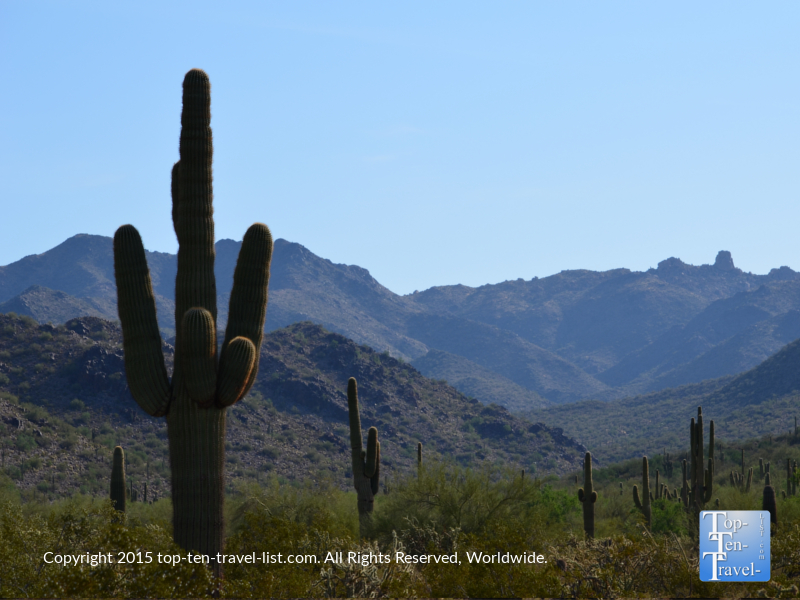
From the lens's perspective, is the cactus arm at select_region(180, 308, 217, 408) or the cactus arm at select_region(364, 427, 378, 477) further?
the cactus arm at select_region(364, 427, 378, 477)

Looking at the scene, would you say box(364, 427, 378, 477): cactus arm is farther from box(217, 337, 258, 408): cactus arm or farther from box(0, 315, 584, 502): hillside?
box(0, 315, 584, 502): hillside

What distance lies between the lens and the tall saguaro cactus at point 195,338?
464 inches

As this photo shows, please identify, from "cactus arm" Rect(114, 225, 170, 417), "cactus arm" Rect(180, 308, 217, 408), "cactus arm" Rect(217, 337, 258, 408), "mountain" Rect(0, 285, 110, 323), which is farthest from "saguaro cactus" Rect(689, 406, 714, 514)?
"mountain" Rect(0, 285, 110, 323)

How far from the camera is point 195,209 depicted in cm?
1246

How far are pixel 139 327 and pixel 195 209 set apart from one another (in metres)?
1.93

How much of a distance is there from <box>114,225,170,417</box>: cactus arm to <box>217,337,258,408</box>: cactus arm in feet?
2.68

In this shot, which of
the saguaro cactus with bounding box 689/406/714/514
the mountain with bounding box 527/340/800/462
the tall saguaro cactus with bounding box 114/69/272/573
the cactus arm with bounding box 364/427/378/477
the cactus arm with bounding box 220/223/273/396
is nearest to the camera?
the tall saguaro cactus with bounding box 114/69/272/573

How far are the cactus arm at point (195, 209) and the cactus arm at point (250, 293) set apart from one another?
0.40 meters

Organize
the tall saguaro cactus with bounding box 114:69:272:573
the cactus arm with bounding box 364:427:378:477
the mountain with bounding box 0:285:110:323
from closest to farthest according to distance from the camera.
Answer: the tall saguaro cactus with bounding box 114:69:272:573
the cactus arm with bounding box 364:427:378:477
the mountain with bounding box 0:285:110:323

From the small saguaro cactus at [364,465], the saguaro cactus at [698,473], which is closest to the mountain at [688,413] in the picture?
the saguaro cactus at [698,473]

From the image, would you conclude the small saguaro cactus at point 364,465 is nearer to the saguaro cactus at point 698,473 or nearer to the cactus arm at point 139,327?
the cactus arm at point 139,327

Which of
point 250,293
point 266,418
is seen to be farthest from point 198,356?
point 266,418

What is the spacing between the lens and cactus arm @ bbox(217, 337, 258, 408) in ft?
38.8

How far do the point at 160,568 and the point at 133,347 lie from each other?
3.63 metres
